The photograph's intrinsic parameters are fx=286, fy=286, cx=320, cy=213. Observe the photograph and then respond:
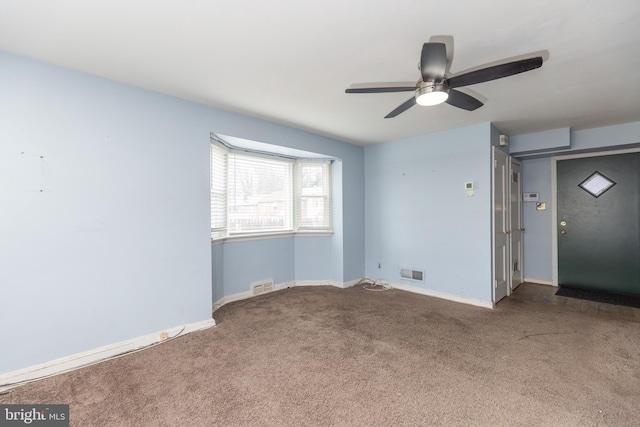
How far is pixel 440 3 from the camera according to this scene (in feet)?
5.23

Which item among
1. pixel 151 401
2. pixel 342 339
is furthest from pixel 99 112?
pixel 342 339

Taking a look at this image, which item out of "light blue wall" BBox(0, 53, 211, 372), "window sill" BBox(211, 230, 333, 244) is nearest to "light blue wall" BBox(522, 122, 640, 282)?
"window sill" BBox(211, 230, 333, 244)

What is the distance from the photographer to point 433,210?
4.25 m

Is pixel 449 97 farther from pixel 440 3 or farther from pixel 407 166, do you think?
pixel 407 166

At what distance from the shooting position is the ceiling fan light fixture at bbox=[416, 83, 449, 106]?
192 cm

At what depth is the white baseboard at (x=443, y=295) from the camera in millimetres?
3749

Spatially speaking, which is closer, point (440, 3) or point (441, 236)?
point (440, 3)

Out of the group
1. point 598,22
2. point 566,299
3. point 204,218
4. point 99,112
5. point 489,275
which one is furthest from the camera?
point 566,299

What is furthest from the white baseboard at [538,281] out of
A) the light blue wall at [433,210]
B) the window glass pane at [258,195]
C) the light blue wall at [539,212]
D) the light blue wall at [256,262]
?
the window glass pane at [258,195]

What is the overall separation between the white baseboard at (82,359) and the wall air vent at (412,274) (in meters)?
3.10

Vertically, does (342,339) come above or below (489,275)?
below

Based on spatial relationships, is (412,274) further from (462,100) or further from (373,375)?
(462,100)

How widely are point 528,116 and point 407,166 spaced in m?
1.62

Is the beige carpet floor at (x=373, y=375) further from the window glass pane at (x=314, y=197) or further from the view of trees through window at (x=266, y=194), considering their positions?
the window glass pane at (x=314, y=197)
